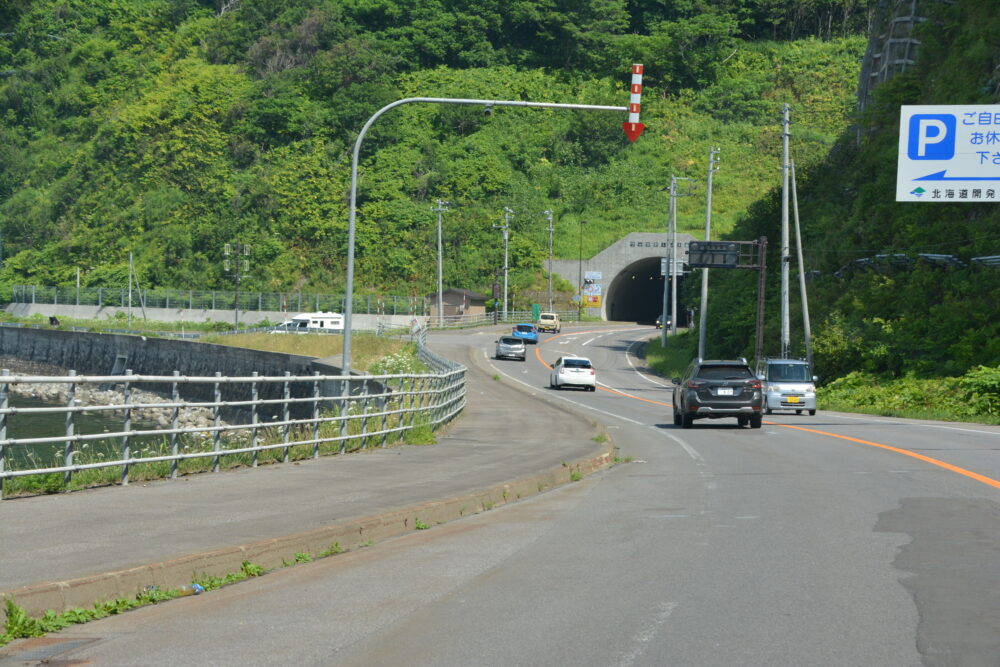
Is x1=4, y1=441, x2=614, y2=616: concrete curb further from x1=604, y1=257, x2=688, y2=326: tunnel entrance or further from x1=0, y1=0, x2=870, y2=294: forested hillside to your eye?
x1=0, y1=0, x2=870, y2=294: forested hillside

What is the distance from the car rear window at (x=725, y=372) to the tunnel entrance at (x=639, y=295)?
81.2 meters

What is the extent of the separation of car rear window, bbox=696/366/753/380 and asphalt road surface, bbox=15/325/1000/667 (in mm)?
12621

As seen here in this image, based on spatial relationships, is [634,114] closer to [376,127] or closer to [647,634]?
[647,634]

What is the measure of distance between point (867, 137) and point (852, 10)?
90.8 m

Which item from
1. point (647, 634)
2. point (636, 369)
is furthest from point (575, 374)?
point (647, 634)

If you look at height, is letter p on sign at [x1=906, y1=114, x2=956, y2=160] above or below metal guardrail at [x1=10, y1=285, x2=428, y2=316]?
above

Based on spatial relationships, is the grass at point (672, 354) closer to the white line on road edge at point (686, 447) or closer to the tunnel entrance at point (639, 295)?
the tunnel entrance at point (639, 295)

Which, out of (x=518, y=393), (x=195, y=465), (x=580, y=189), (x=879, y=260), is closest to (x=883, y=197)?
(x=879, y=260)

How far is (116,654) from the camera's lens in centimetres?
700

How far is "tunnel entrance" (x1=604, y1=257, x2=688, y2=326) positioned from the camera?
382ft

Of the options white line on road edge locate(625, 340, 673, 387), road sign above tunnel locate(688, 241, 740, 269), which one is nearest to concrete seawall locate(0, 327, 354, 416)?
white line on road edge locate(625, 340, 673, 387)

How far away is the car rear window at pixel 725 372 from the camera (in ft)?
98.3

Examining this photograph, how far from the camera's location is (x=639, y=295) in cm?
13125

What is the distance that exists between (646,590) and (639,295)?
405 ft
